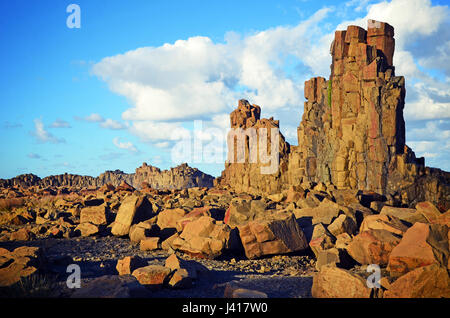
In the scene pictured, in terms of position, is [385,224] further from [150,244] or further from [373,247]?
[150,244]

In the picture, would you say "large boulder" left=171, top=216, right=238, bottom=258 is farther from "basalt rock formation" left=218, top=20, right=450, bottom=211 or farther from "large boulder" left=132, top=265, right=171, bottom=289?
"basalt rock formation" left=218, top=20, right=450, bottom=211

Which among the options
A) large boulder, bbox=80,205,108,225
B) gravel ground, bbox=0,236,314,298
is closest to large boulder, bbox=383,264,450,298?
gravel ground, bbox=0,236,314,298

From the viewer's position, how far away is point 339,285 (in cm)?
594

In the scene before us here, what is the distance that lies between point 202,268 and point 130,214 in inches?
→ 293

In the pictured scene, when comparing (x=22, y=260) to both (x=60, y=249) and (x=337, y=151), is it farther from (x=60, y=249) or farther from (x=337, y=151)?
A: (x=337, y=151)

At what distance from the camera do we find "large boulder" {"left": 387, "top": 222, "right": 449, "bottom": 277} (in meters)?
7.27

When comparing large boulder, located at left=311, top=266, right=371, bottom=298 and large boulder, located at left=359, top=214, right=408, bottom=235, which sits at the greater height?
large boulder, located at left=359, top=214, right=408, bottom=235

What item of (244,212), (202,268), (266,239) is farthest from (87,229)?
(202,268)

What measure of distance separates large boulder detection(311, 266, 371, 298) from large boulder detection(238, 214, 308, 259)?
391 centimetres

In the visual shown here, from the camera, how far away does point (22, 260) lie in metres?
7.41

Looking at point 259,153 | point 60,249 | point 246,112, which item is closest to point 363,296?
point 60,249

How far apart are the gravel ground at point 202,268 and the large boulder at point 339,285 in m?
0.37
